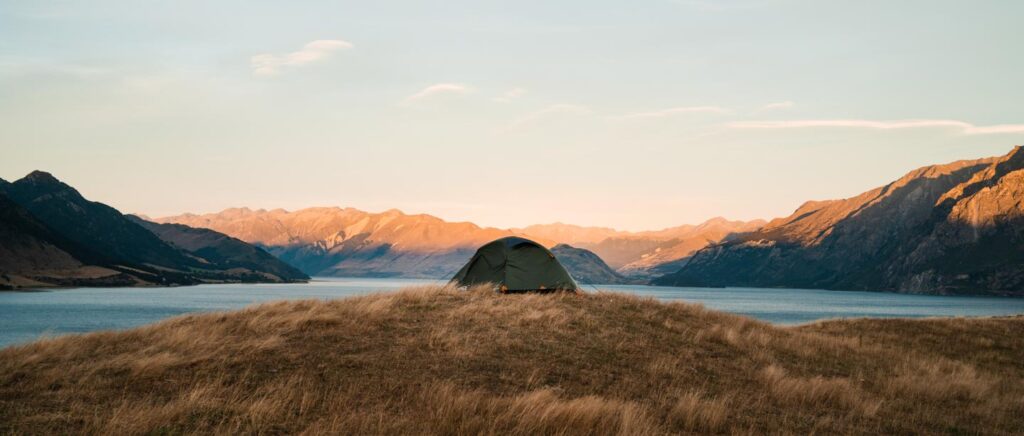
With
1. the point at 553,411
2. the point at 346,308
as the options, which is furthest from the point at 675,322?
the point at 553,411

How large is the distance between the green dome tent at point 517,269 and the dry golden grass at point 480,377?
5.97m

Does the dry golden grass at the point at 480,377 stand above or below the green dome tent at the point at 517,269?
below

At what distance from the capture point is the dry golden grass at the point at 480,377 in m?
11.4

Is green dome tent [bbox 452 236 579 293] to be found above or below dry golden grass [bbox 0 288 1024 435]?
above

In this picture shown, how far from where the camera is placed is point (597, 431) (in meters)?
11.3

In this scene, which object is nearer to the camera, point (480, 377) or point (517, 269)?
point (480, 377)

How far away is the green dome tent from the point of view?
29547 millimetres

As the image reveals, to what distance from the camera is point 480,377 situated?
48.0ft

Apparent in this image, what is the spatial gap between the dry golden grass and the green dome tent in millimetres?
5968

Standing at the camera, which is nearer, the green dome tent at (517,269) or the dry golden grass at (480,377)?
the dry golden grass at (480,377)

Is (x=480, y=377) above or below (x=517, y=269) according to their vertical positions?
below

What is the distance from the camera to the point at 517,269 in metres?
29.8

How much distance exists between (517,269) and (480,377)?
1521cm

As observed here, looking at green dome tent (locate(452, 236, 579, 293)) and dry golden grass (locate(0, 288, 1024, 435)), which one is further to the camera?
green dome tent (locate(452, 236, 579, 293))
